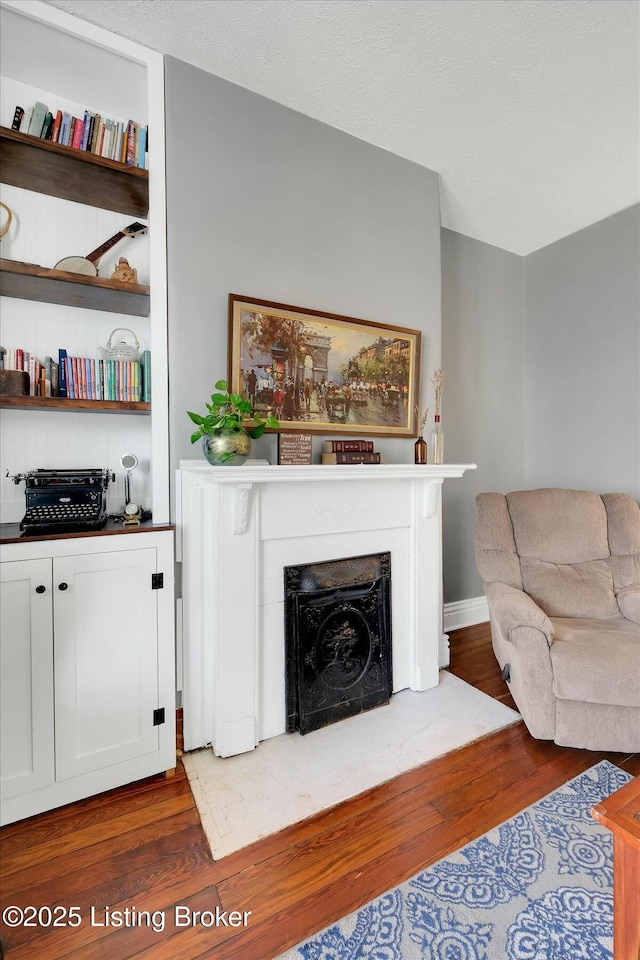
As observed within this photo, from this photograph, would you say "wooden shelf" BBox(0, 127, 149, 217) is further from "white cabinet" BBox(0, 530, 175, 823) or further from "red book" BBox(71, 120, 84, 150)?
"white cabinet" BBox(0, 530, 175, 823)

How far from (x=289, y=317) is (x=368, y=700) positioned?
6.51 ft

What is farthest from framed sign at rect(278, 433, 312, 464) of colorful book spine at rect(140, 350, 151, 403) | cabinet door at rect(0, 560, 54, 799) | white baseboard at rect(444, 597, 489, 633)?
white baseboard at rect(444, 597, 489, 633)

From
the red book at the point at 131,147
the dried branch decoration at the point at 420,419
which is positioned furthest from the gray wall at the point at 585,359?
the red book at the point at 131,147

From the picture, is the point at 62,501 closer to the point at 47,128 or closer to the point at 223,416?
the point at 223,416

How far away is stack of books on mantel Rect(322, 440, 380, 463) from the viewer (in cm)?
212

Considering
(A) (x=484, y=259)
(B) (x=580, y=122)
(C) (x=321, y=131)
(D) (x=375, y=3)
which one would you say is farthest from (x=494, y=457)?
(D) (x=375, y=3)

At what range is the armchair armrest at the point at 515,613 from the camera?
1.85 meters

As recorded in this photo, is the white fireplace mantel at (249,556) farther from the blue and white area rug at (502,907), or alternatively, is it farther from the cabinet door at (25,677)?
the blue and white area rug at (502,907)

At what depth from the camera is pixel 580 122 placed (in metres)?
2.21

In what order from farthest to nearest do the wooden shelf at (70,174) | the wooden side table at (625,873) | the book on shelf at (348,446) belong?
1. the book on shelf at (348,446)
2. the wooden shelf at (70,174)
3. the wooden side table at (625,873)

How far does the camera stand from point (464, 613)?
3.22m

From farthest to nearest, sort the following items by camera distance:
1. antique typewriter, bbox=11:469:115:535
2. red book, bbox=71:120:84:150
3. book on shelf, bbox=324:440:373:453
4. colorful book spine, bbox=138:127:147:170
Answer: book on shelf, bbox=324:440:373:453 < colorful book spine, bbox=138:127:147:170 < red book, bbox=71:120:84:150 < antique typewriter, bbox=11:469:115:535

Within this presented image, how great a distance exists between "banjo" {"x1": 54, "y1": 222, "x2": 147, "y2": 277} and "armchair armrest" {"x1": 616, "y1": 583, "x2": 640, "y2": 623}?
120 inches

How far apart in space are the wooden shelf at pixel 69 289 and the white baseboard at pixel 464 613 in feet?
9.14
